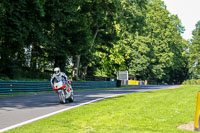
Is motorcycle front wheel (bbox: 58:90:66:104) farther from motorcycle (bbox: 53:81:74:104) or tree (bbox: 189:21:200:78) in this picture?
tree (bbox: 189:21:200:78)

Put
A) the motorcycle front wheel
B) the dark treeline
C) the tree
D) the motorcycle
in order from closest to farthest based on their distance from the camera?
the motorcycle, the motorcycle front wheel, the dark treeline, the tree

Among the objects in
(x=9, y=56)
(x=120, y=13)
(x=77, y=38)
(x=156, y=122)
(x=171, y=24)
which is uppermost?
(x=171, y=24)

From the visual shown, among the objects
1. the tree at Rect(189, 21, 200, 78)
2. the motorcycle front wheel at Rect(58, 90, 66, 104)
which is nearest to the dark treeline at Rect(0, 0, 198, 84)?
the motorcycle front wheel at Rect(58, 90, 66, 104)

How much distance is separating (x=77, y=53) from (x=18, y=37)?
11.8 meters

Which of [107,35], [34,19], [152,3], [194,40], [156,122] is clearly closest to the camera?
[156,122]

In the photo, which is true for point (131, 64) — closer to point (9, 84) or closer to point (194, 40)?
point (194, 40)

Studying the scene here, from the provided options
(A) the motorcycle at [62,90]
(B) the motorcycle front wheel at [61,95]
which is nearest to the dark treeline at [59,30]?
(A) the motorcycle at [62,90]

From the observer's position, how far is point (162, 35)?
229 feet

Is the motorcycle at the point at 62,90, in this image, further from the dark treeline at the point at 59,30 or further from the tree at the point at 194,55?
the tree at the point at 194,55

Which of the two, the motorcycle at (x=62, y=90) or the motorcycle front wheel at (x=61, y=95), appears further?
the motorcycle front wheel at (x=61, y=95)

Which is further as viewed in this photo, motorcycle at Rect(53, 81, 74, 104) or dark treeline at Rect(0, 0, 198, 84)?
dark treeline at Rect(0, 0, 198, 84)

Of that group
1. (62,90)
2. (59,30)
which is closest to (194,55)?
(59,30)

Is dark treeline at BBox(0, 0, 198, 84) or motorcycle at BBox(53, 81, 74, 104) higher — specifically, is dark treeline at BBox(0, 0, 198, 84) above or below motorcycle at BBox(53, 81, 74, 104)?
above

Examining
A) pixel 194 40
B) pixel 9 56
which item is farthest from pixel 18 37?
pixel 194 40
